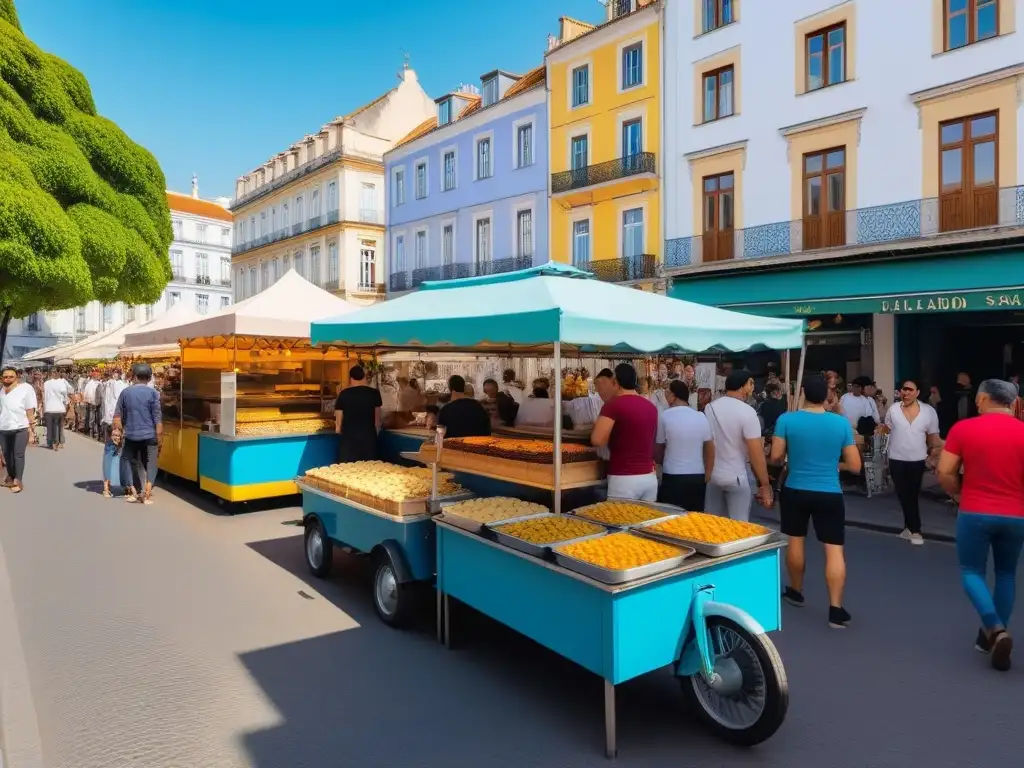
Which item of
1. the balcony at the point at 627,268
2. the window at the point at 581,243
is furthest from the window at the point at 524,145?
the balcony at the point at 627,268

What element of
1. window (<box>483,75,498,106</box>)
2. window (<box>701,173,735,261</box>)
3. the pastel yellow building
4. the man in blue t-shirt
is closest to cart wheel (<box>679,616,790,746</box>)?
the man in blue t-shirt

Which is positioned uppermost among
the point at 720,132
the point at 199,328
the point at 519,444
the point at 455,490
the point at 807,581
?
the point at 720,132

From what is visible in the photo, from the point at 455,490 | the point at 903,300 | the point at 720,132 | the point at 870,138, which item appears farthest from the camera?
the point at 720,132

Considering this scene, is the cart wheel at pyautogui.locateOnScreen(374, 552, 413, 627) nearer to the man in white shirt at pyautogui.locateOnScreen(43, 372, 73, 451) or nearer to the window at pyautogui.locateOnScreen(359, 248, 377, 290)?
the man in white shirt at pyautogui.locateOnScreen(43, 372, 73, 451)

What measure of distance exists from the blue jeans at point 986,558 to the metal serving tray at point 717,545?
1.47m

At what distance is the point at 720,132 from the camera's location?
19.6m

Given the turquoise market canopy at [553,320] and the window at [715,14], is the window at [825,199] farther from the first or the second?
the turquoise market canopy at [553,320]

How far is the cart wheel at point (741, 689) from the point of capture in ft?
11.5

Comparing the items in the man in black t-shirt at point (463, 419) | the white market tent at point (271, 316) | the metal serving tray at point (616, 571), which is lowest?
the metal serving tray at point (616, 571)

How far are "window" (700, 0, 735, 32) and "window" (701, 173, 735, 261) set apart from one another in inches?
167

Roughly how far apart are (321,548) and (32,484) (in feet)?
28.0

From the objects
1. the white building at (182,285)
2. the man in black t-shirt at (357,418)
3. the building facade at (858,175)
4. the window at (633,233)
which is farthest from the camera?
the white building at (182,285)

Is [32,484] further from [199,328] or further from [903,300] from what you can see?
[903,300]

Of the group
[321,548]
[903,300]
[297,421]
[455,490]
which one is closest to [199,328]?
[297,421]
